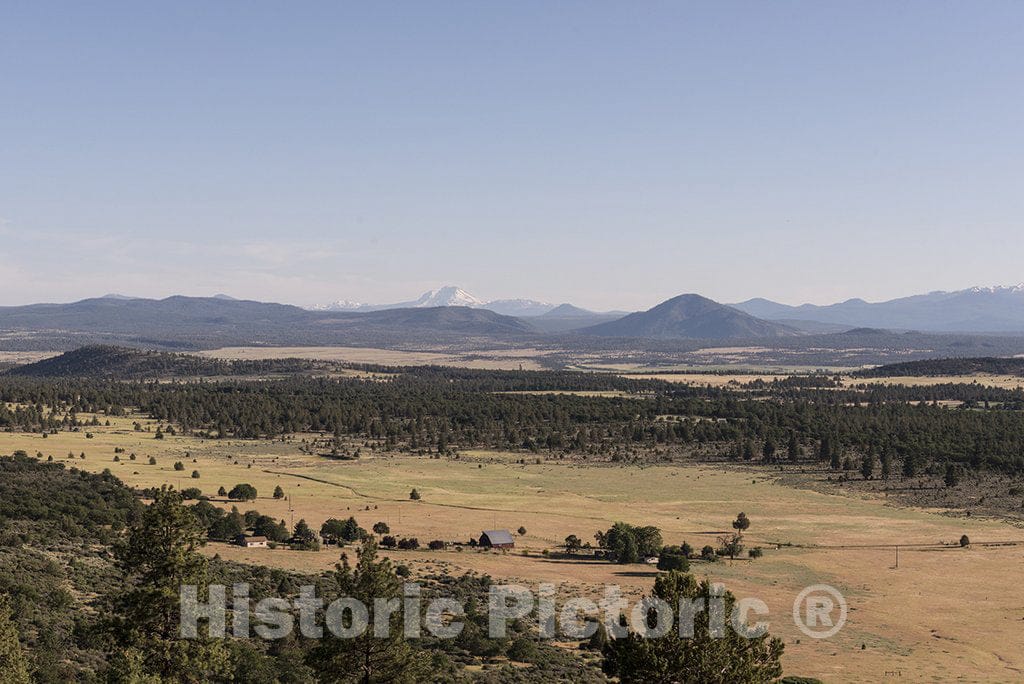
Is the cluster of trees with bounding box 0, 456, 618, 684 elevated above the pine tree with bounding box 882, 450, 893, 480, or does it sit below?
above

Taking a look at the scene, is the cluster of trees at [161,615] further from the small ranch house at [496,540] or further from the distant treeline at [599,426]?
the distant treeline at [599,426]

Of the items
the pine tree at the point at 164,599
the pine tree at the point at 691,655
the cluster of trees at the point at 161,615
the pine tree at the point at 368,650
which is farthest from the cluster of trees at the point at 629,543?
the pine tree at the point at 164,599

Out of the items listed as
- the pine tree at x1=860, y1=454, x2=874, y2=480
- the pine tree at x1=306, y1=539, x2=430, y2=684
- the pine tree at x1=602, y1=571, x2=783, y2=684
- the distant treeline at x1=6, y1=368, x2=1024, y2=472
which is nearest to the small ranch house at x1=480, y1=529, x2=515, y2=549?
the pine tree at x1=306, y1=539, x2=430, y2=684

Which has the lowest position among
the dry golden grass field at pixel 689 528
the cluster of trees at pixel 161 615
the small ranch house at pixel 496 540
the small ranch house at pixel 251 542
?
the dry golden grass field at pixel 689 528

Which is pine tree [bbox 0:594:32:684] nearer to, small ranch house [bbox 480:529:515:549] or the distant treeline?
small ranch house [bbox 480:529:515:549]

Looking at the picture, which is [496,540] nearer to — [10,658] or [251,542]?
[251,542]

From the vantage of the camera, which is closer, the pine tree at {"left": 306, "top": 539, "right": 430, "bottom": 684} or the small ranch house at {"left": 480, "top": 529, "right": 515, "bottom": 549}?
the pine tree at {"left": 306, "top": 539, "right": 430, "bottom": 684}

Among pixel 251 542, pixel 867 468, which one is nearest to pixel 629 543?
pixel 251 542

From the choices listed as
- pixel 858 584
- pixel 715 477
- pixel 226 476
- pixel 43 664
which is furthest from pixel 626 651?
pixel 715 477

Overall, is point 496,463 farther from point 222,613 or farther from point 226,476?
point 222,613
